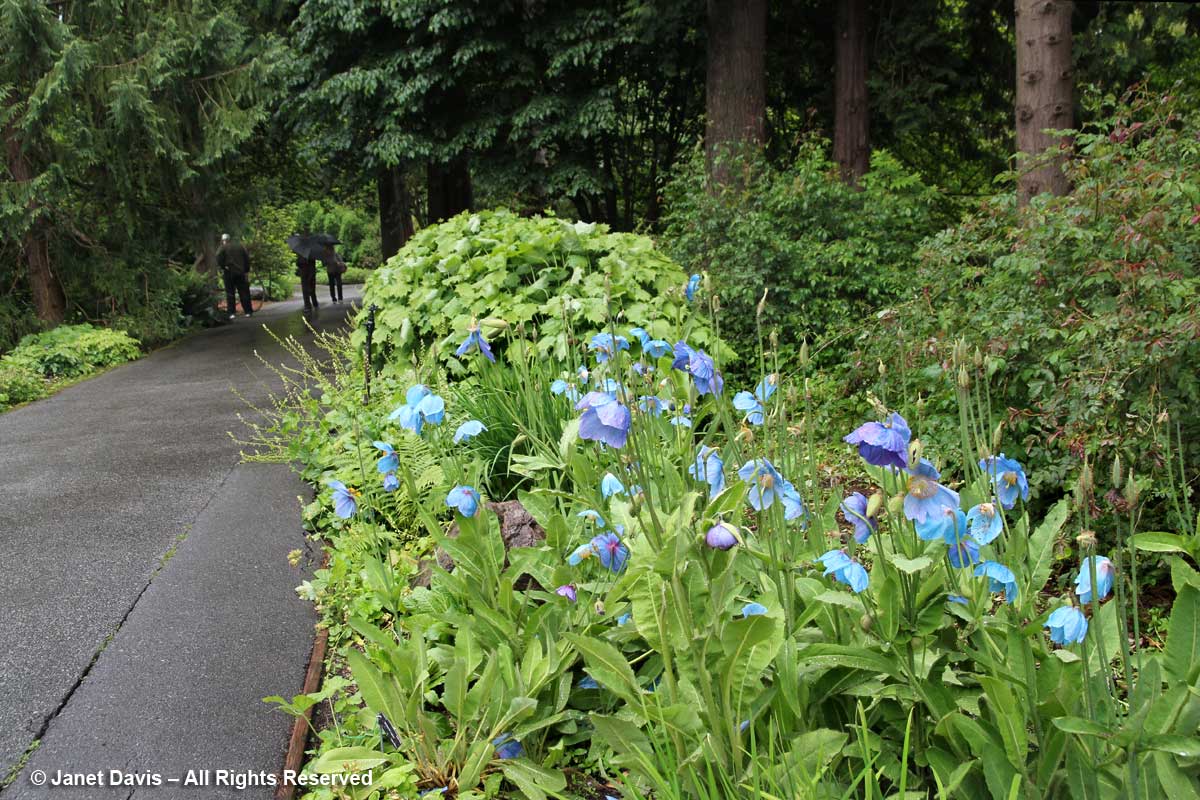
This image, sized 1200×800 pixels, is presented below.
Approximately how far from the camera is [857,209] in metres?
7.11

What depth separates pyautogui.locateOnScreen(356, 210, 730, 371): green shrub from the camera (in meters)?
4.45

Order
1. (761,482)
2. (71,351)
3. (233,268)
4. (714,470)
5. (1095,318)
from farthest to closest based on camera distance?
1. (233,268)
2. (71,351)
3. (1095,318)
4. (714,470)
5. (761,482)

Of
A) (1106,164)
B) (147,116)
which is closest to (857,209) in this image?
(1106,164)

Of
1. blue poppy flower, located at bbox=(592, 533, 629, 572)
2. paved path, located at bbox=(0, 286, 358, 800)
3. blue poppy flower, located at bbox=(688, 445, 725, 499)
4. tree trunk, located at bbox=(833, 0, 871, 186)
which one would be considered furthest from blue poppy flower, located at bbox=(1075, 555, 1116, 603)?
tree trunk, located at bbox=(833, 0, 871, 186)

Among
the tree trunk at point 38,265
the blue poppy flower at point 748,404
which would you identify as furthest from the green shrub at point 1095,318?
the tree trunk at point 38,265

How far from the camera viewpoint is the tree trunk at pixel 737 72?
29.8ft

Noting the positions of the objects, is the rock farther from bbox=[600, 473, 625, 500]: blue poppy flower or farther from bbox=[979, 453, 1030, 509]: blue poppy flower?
bbox=[979, 453, 1030, 509]: blue poppy flower

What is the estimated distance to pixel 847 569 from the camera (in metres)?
1.57

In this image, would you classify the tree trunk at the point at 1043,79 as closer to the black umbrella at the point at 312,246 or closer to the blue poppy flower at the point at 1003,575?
the blue poppy flower at the point at 1003,575

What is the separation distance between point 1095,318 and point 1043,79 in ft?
12.5

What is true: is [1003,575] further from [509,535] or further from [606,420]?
[509,535]

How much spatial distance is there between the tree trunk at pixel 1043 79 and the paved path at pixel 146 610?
17.9 feet

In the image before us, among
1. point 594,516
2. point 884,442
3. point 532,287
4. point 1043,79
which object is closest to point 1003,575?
point 884,442

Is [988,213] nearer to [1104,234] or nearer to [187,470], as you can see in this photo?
[1104,234]
